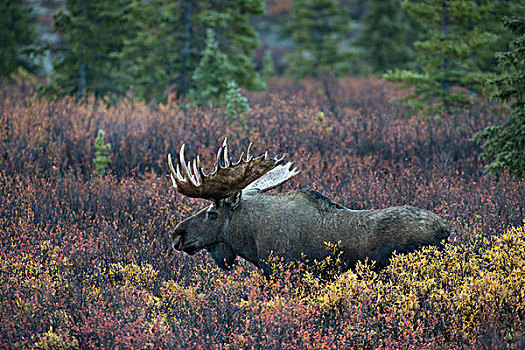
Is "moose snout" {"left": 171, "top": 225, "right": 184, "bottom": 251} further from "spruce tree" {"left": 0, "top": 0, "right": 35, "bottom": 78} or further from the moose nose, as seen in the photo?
"spruce tree" {"left": 0, "top": 0, "right": 35, "bottom": 78}

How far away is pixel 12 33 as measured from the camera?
18.3m

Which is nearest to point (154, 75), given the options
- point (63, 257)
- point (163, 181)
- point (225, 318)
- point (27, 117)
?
point (27, 117)

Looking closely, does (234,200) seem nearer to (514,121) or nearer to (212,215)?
(212,215)

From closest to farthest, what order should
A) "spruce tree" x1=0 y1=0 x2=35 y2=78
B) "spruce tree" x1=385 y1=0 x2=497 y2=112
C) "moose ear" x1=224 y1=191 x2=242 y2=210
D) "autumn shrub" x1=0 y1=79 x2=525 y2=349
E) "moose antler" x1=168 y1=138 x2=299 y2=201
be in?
"autumn shrub" x1=0 y1=79 x2=525 y2=349 → "moose antler" x1=168 y1=138 x2=299 y2=201 → "moose ear" x1=224 y1=191 x2=242 y2=210 → "spruce tree" x1=385 y1=0 x2=497 y2=112 → "spruce tree" x1=0 y1=0 x2=35 y2=78

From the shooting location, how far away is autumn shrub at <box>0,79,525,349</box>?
3.63 metres

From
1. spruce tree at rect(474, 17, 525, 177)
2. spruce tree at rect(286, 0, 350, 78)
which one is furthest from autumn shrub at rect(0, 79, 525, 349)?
spruce tree at rect(286, 0, 350, 78)

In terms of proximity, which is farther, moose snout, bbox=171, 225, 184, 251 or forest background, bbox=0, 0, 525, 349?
moose snout, bbox=171, 225, 184, 251

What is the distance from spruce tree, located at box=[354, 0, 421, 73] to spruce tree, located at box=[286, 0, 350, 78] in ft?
3.69

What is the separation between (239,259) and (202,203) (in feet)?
5.35

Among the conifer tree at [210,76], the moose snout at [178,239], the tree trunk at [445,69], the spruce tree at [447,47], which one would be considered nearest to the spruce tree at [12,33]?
the conifer tree at [210,76]

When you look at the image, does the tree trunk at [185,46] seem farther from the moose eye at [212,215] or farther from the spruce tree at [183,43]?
the moose eye at [212,215]

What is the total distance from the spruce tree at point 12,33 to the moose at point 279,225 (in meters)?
16.9

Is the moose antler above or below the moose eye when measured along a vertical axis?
above

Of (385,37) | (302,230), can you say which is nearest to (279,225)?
(302,230)
